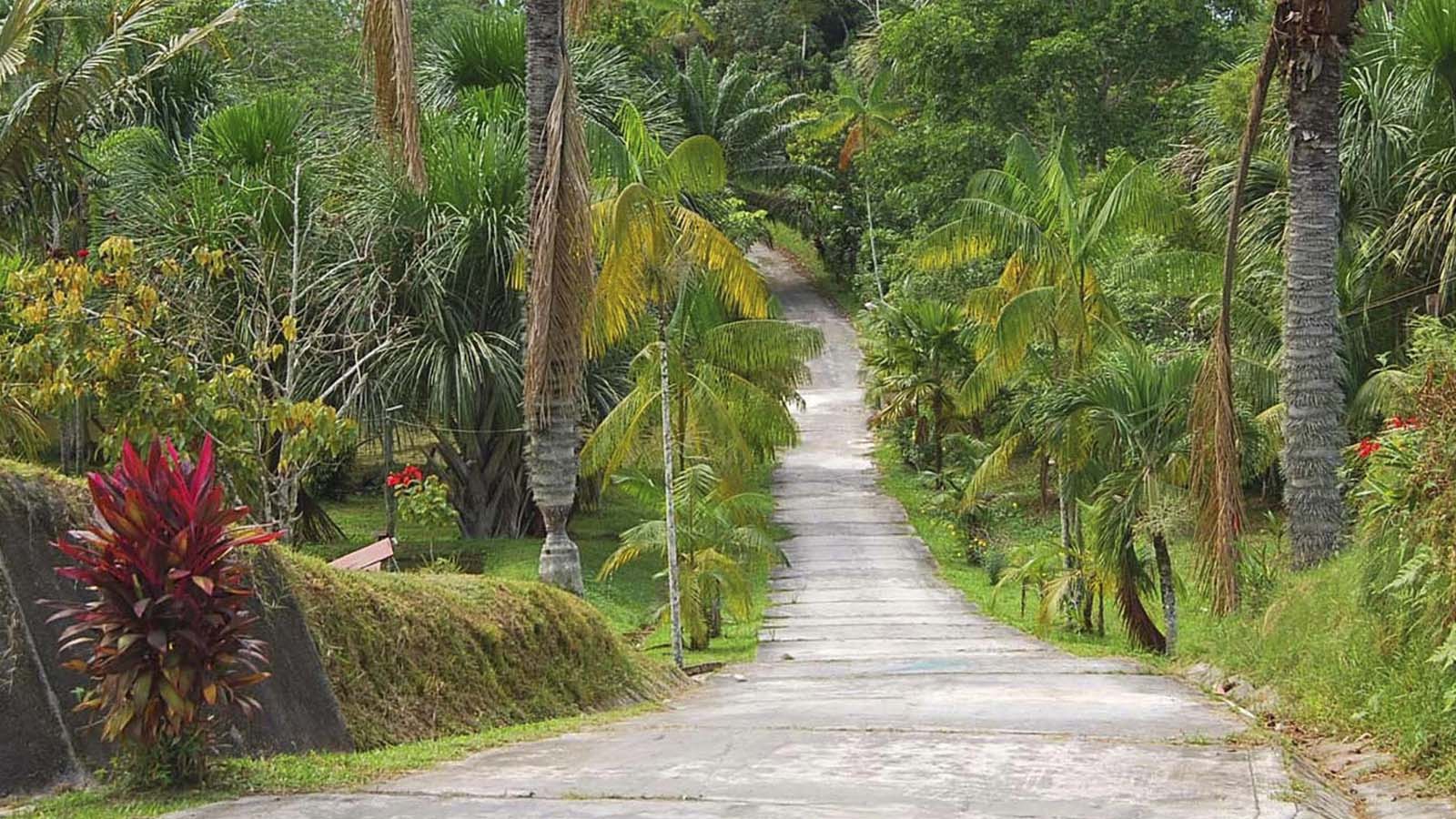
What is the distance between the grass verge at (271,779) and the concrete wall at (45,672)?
167 millimetres

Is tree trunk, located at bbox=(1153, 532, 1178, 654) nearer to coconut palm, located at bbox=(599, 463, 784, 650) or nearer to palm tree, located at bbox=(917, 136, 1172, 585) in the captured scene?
palm tree, located at bbox=(917, 136, 1172, 585)

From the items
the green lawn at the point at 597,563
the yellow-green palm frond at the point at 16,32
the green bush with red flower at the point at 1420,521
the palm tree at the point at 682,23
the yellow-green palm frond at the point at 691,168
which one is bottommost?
the green lawn at the point at 597,563

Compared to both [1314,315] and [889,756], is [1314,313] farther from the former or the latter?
[889,756]

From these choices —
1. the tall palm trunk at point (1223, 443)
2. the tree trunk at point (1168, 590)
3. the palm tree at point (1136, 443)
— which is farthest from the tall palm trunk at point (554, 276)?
the tree trunk at point (1168, 590)

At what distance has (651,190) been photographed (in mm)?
19969

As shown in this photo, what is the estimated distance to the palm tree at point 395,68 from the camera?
13617mm

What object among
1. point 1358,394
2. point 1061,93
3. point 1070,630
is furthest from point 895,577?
point 1061,93

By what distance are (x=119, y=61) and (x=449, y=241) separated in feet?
23.9

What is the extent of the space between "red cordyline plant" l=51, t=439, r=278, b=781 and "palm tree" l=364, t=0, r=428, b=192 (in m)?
Answer: 7.50

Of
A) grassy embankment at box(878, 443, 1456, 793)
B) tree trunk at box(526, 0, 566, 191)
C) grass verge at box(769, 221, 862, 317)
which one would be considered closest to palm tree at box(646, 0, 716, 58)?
grass verge at box(769, 221, 862, 317)

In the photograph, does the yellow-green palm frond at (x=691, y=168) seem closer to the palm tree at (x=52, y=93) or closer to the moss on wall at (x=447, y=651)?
the palm tree at (x=52, y=93)

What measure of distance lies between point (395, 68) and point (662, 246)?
6.02 meters

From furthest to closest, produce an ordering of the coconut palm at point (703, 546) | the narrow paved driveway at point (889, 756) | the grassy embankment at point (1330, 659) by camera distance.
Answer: the coconut palm at point (703, 546), the grassy embankment at point (1330, 659), the narrow paved driveway at point (889, 756)

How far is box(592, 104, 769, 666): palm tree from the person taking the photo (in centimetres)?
1830
